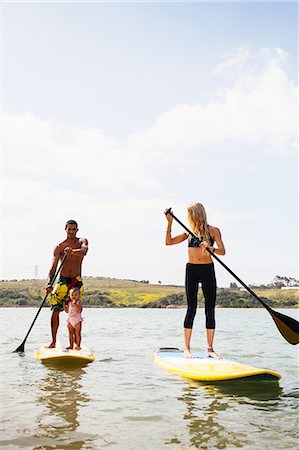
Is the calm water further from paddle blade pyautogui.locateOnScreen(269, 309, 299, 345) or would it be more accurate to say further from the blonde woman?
the blonde woman

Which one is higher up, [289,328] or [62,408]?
[289,328]

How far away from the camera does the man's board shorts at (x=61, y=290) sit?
32.8ft

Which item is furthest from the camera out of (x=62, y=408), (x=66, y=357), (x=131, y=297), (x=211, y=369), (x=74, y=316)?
(x=131, y=297)

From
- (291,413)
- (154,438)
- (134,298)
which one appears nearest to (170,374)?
(291,413)

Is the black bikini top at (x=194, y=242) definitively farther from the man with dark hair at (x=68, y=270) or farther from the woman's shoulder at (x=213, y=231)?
the man with dark hair at (x=68, y=270)

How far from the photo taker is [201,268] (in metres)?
7.97

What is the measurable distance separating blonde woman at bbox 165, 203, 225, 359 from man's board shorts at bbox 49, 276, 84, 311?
2.78m

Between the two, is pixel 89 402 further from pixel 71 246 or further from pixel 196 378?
pixel 71 246

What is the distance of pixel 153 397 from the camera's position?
5.97 meters

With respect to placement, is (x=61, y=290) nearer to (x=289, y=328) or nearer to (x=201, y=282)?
(x=201, y=282)

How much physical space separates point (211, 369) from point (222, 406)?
149 centimetres

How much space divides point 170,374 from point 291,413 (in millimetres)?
2687

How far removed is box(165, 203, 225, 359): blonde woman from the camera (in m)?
7.87

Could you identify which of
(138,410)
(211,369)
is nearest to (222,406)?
(138,410)
